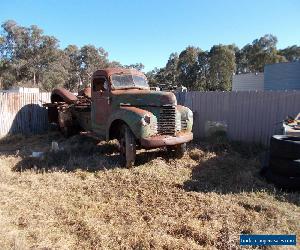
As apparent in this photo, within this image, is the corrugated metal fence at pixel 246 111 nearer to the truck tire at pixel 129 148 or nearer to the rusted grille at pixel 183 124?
the rusted grille at pixel 183 124

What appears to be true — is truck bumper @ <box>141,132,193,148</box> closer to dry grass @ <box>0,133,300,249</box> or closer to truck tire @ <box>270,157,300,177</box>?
dry grass @ <box>0,133,300,249</box>

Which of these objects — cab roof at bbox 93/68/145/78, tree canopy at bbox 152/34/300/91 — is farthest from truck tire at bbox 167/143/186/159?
tree canopy at bbox 152/34/300/91

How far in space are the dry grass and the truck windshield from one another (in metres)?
1.87

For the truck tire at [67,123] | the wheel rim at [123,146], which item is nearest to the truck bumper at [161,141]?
the wheel rim at [123,146]

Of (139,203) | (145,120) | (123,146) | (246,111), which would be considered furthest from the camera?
(246,111)

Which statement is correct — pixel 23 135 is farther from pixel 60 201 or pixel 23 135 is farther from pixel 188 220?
pixel 188 220

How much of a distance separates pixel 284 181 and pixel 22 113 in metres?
9.34

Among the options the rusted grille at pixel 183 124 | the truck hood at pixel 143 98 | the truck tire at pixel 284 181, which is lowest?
the truck tire at pixel 284 181

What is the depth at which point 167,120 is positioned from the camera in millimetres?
7746

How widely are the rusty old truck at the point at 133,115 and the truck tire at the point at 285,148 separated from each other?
2030mm

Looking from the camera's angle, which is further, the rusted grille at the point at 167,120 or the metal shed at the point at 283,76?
the metal shed at the point at 283,76

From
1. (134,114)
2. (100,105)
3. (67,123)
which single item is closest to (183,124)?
(134,114)

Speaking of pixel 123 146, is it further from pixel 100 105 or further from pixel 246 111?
pixel 246 111

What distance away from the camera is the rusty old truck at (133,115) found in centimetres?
746
